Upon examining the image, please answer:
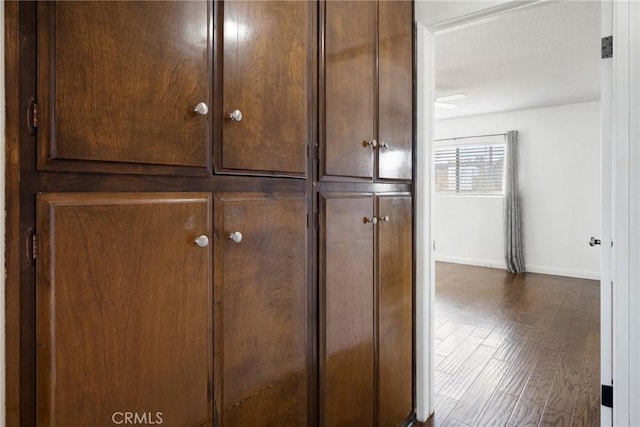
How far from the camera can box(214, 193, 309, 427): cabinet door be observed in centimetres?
92

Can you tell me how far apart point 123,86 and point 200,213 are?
1.00ft

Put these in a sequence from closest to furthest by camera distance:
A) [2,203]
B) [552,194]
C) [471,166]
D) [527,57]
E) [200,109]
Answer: [2,203] → [200,109] → [527,57] → [552,194] → [471,166]

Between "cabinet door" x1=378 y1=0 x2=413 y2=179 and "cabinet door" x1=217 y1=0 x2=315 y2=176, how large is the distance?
0.44 metres

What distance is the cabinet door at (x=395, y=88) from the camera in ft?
4.93

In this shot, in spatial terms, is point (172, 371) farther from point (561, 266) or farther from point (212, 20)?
point (561, 266)

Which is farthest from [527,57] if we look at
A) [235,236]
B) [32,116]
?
[32,116]

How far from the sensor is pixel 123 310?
28.9 inches

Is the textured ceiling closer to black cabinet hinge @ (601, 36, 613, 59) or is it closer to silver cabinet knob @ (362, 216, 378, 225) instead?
black cabinet hinge @ (601, 36, 613, 59)

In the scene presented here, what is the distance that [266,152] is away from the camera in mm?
1018

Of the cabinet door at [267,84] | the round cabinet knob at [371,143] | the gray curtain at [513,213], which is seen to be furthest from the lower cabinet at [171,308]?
the gray curtain at [513,213]

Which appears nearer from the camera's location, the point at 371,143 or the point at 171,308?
the point at 171,308

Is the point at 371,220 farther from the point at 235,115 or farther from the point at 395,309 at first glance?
the point at 235,115

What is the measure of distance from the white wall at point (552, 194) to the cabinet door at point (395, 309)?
171 inches

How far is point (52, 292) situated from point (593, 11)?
3.15m
